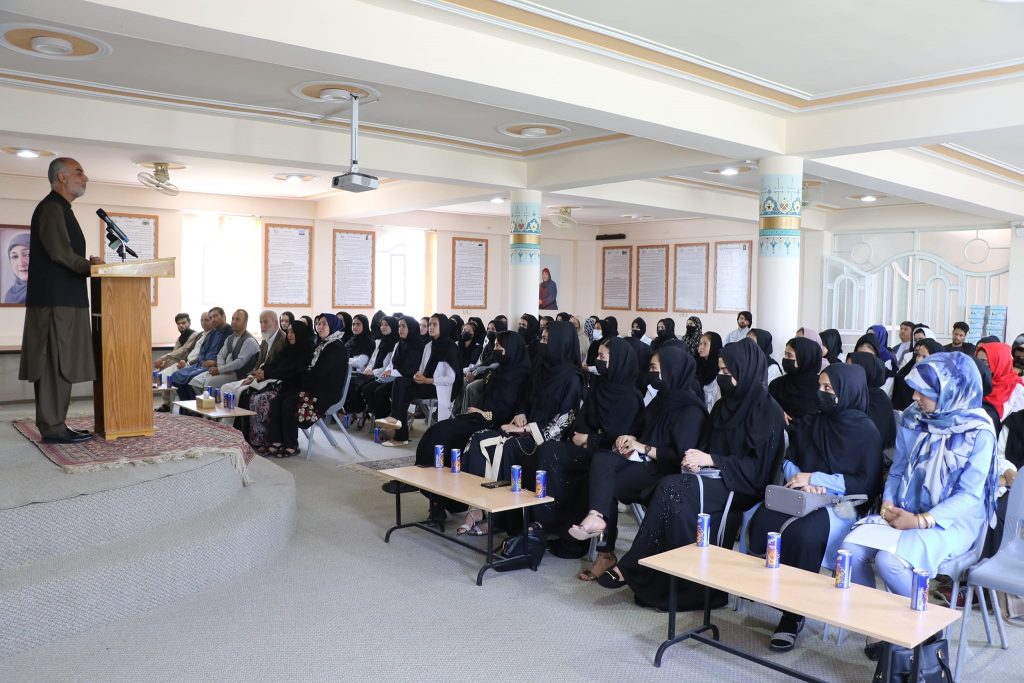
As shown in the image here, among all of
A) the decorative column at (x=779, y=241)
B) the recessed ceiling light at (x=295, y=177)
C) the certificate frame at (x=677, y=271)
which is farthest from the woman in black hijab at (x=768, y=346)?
the certificate frame at (x=677, y=271)

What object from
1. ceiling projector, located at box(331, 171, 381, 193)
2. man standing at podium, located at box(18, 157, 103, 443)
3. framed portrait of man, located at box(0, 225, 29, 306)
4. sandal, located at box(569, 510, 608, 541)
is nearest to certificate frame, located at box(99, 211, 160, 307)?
framed portrait of man, located at box(0, 225, 29, 306)

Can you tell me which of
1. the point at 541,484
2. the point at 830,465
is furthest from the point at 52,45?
the point at 830,465

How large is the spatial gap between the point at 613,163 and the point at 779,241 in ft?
6.04

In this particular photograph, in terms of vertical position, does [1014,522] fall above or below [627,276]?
below

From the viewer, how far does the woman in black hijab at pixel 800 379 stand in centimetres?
471

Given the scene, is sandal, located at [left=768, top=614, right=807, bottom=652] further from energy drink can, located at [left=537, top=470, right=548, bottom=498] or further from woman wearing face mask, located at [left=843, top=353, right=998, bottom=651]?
energy drink can, located at [left=537, top=470, right=548, bottom=498]

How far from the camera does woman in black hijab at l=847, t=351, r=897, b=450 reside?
13.5 ft

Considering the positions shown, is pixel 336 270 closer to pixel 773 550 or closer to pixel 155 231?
pixel 155 231

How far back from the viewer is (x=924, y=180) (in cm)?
771

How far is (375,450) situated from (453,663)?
4.17 metres

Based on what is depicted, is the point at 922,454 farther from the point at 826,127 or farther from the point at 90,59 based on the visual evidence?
the point at 90,59

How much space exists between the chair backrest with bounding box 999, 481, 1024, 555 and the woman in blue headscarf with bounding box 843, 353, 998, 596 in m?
0.07

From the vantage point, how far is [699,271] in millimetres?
13500

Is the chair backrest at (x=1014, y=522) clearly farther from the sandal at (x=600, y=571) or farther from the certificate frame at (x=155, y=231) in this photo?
the certificate frame at (x=155, y=231)
